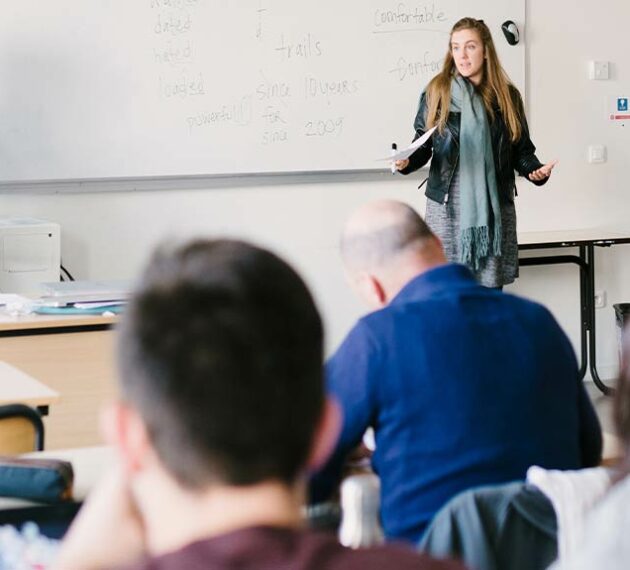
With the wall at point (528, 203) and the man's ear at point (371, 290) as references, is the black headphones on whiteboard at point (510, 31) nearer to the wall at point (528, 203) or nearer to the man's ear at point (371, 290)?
the wall at point (528, 203)

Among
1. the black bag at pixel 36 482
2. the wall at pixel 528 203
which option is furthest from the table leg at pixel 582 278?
the black bag at pixel 36 482

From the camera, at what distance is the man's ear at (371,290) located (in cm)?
246

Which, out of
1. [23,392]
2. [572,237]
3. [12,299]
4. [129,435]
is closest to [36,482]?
[23,392]

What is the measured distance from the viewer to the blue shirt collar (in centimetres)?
223

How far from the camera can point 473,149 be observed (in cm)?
525

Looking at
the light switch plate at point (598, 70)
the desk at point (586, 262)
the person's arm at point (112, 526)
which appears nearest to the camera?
the person's arm at point (112, 526)

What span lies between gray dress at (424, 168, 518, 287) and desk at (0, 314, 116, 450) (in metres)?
1.87

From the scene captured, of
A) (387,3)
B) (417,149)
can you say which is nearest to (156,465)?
(417,149)

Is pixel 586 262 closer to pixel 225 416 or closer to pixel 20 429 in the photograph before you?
pixel 20 429

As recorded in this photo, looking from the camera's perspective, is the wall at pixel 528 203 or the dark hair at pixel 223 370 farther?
the wall at pixel 528 203

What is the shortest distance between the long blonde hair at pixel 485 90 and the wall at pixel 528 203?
0.91 meters

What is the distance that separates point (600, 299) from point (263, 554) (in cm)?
603

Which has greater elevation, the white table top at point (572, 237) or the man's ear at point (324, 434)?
the man's ear at point (324, 434)

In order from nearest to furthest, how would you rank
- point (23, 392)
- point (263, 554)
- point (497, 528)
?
point (263, 554), point (497, 528), point (23, 392)
